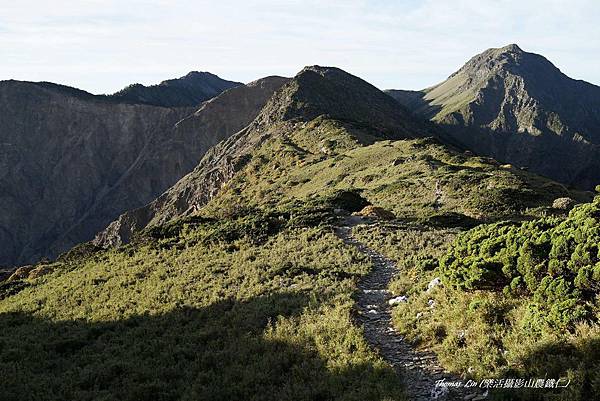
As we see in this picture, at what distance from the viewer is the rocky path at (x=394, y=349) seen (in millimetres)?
8844

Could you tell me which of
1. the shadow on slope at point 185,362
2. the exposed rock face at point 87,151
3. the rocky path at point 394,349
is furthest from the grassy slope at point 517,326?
the exposed rock face at point 87,151

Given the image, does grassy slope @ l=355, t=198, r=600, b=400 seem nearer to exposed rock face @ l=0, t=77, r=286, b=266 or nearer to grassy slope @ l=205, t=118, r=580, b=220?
grassy slope @ l=205, t=118, r=580, b=220

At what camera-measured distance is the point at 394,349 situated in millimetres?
11094

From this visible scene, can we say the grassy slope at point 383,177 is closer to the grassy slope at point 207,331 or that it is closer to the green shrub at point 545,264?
the grassy slope at point 207,331

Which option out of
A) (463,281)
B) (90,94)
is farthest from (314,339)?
(90,94)

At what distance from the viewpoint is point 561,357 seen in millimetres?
8289

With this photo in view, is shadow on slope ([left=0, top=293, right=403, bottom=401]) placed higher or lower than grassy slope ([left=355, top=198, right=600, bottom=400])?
lower

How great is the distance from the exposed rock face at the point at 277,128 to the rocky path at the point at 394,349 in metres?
58.3

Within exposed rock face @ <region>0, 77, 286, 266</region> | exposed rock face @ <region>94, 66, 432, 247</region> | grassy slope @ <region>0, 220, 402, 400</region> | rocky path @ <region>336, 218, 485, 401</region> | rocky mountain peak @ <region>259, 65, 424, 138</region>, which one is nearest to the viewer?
rocky path @ <region>336, 218, 485, 401</region>

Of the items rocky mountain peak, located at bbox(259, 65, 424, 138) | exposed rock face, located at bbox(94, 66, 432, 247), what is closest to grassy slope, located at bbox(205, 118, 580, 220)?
exposed rock face, located at bbox(94, 66, 432, 247)

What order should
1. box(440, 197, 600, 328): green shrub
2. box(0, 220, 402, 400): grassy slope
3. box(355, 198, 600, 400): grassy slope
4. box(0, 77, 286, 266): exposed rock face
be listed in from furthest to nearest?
box(0, 77, 286, 266): exposed rock face, box(0, 220, 402, 400): grassy slope, box(440, 197, 600, 328): green shrub, box(355, 198, 600, 400): grassy slope

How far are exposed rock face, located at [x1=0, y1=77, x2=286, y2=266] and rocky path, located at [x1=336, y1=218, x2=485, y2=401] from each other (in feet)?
443

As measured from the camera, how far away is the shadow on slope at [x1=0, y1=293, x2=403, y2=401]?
10.4m

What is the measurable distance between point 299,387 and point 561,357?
507 centimetres
